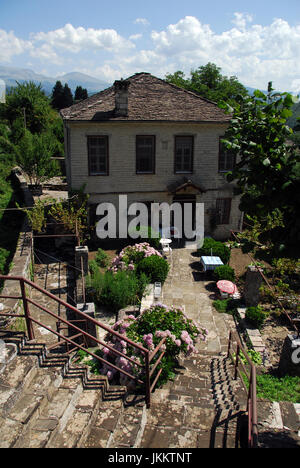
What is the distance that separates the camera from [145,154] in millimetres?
16062

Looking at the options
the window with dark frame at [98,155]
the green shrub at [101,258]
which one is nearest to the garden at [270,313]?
the green shrub at [101,258]

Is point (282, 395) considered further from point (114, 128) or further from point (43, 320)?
point (114, 128)

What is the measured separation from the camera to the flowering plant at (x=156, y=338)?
6.78 metres

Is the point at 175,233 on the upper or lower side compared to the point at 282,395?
upper

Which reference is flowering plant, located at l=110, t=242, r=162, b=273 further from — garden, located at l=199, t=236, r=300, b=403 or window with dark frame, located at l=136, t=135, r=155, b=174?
window with dark frame, located at l=136, t=135, r=155, b=174

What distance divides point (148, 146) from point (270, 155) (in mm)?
11743

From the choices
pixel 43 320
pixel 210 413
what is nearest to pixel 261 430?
pixel 210 413

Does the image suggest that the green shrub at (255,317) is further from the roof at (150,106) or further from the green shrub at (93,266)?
the roof at (150,106)

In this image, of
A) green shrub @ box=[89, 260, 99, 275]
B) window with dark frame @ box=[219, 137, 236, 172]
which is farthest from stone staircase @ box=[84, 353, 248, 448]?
window with dark frame @ box=[219, 137, 236, 172]

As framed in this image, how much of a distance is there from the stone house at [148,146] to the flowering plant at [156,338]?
924 cm

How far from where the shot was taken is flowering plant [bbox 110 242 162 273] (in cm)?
1272

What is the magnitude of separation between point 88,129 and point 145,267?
7.00 meters

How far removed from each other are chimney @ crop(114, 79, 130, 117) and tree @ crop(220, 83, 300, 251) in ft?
35.6
